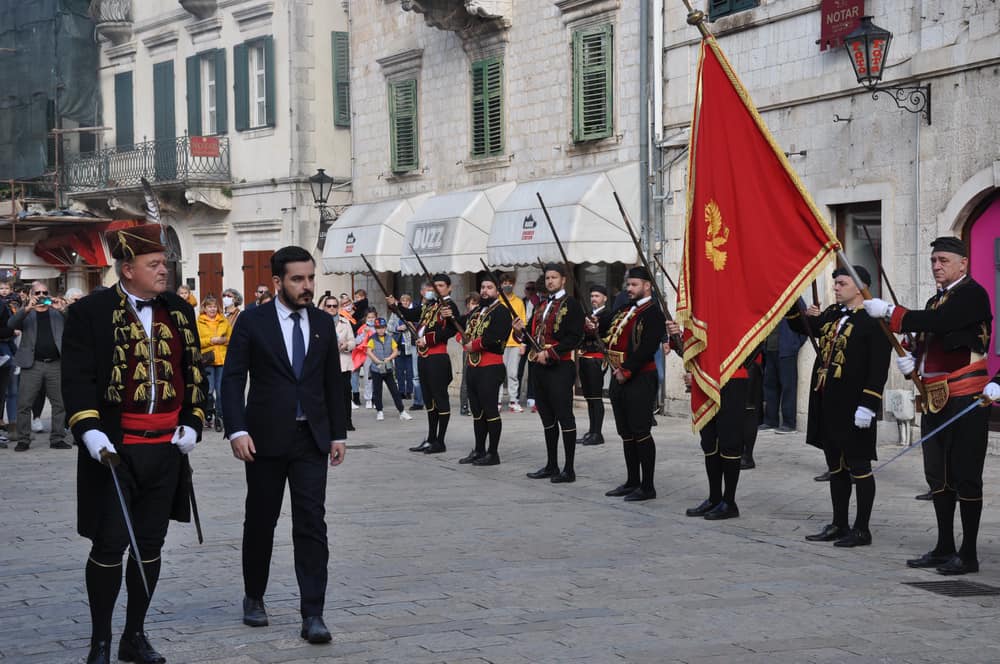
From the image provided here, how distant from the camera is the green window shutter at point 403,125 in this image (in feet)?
89.5

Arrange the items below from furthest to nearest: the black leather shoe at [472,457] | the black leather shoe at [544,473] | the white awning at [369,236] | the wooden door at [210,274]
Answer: the wooden door at [210,274]
the white awning at [369,236]
the black leather shoe at [472,457]
the black leather shoe at [544,473]

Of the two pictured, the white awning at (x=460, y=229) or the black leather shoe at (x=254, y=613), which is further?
the white awning at (x=460, y=229)

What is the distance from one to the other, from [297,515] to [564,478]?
639cm

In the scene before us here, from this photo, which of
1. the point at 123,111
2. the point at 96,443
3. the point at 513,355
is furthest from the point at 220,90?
the point at 96,443

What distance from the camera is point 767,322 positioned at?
10117 millimetres

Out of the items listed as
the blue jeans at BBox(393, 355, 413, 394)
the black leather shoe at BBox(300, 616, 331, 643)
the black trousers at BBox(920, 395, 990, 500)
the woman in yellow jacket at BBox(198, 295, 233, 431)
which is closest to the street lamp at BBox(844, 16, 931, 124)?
the black trousers at BBox(920, 395, 990, 500)

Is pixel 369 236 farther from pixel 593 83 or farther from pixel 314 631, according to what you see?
pixel 314 631

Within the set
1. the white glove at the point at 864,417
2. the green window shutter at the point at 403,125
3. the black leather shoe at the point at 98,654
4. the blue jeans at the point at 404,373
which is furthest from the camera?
the green window shutter at the point at 403,125

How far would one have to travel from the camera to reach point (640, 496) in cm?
1216

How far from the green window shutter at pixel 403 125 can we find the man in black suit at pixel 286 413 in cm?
2019

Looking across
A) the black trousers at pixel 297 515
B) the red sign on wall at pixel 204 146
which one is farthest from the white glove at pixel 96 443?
the red sign on wall at pixel 204 146

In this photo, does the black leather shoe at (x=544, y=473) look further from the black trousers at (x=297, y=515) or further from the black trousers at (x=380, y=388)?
the black trousers at (x=380, y=388)

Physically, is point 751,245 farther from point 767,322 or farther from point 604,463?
point 604,463

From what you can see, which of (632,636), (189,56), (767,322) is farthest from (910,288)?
(189,56)
